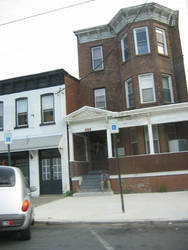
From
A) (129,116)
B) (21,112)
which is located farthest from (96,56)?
(21,112)

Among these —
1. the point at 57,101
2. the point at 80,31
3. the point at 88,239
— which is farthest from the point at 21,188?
the point at 80,31

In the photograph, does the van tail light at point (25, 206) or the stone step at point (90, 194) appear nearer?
the van tail light at point (25, 206)

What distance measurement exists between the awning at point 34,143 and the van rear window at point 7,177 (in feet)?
29.2

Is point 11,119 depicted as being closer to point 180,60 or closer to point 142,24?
point 142,24

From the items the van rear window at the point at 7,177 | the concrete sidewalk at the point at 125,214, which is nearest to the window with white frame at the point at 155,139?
the concrete sidewalk at the point at 125,214

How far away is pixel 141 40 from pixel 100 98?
4616 millimetres

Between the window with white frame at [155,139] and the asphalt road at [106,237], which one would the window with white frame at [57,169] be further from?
the asphalt road at [106,237]

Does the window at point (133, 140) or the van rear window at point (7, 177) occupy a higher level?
the window at point (133, 140)

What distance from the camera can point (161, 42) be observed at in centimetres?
1662

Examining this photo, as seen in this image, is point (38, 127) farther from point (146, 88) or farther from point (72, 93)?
point (146, 88)

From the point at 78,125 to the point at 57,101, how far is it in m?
2.35

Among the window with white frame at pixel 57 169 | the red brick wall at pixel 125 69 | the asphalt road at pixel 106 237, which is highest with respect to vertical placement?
the red brick wall at pixel 125 69

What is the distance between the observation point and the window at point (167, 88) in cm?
1617

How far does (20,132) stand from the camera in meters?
17.0
